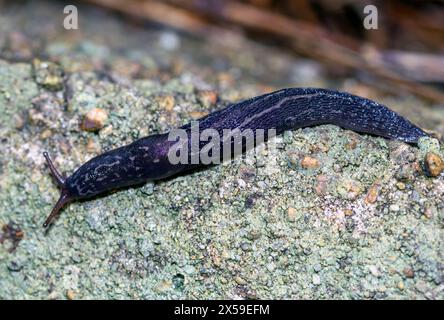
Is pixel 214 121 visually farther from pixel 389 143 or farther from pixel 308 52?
pixel 308 52

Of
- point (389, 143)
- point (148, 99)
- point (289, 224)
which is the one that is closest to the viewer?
point (289, 224)

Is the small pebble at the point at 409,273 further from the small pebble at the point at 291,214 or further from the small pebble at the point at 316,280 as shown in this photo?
the small pebble at the point at 291,214

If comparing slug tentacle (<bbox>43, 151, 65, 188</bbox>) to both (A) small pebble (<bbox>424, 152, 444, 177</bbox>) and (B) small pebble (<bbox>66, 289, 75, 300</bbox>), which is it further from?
(A) small pebble (<bbox>424, 152, 444, 177</bbox>)

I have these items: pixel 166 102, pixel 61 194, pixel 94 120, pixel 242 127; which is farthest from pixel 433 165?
pixel 61 194

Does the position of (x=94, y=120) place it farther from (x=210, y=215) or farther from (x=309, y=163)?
(x=309, y=163)

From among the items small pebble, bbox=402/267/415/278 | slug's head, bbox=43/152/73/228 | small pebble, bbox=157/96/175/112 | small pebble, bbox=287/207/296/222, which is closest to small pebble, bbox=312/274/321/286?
small pebble, bbox=287/207/296/222

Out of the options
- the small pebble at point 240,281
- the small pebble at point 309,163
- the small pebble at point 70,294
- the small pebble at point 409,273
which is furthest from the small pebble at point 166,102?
the small pebble at point 409,273
